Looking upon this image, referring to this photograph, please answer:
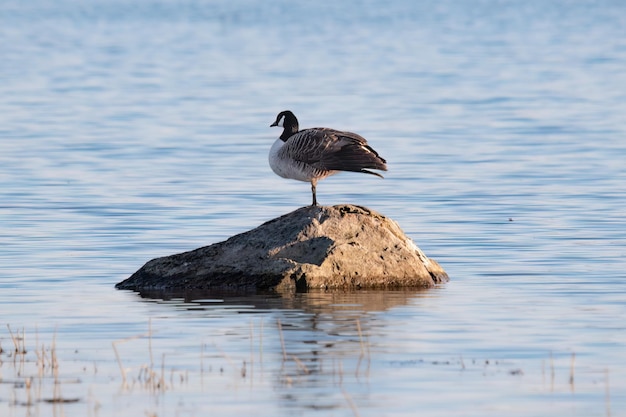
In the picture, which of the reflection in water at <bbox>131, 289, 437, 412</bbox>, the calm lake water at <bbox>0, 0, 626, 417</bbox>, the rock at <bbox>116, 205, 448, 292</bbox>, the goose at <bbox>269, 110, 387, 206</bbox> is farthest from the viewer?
the goose at <bbox>269, 110, 387, 206</bbox>

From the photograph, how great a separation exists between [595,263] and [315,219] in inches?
152

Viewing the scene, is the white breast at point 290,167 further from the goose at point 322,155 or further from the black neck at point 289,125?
the black neck at point 289,125

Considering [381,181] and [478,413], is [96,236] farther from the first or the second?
[478,413]

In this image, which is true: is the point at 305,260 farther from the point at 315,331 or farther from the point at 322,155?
the point at 315,331

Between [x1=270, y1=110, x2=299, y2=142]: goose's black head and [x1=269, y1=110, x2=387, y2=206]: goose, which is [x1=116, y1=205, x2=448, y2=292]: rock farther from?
[x1=270, y1=110, x2=299, y2=142]: goose's black head

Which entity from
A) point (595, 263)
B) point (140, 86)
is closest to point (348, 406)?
point (595, 263)

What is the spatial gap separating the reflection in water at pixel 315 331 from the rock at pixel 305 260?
22cm

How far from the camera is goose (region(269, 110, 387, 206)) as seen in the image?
50.2 ft

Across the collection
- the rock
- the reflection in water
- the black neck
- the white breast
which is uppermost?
the black neck

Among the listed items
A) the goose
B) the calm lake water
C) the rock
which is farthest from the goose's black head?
the calm lake water

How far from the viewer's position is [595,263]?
17031 millimetres

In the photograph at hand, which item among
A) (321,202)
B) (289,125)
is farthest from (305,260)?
(321,202)

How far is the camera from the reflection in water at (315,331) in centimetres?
1041

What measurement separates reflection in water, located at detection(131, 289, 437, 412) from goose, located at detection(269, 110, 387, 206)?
1.40m
